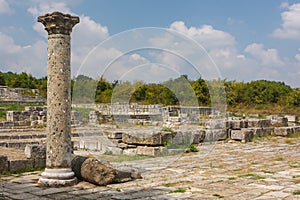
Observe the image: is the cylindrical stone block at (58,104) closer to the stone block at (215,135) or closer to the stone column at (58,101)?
the stone column at (58,101)

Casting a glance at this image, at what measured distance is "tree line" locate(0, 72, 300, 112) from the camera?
12431 millimetres

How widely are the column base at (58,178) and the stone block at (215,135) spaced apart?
7761mm

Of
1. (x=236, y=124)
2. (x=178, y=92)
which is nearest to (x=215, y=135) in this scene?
(x=236, y=124)

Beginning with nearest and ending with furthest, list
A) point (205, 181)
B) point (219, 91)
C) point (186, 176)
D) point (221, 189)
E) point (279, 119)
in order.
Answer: point (221, 189) → point (205, 181) → point (186, 176) → point (219, 91) → point (279, 119)

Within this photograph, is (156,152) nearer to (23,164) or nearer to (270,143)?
(23,164)

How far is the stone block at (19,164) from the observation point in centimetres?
806

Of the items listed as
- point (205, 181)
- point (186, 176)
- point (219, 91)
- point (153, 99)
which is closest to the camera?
point (205, 181)

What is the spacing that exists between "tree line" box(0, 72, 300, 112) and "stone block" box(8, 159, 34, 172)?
206 centimetres

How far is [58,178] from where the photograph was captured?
6.78 meters

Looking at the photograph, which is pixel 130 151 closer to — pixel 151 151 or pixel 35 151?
pixel 151 151

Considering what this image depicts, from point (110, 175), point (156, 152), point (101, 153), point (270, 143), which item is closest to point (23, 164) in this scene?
point (110, 175)

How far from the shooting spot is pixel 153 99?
91.7 feet

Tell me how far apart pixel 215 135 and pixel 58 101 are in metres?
8.84

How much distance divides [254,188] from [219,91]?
396 inches
